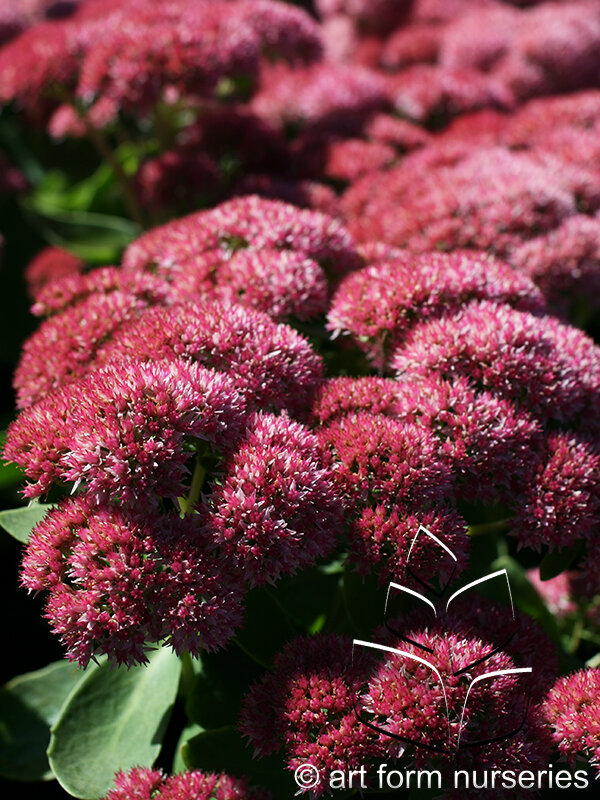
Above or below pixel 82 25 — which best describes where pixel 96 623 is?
below

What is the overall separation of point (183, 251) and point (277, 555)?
2.21ft

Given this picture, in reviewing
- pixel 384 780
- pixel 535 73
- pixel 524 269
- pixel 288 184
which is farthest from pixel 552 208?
pixel 384 780

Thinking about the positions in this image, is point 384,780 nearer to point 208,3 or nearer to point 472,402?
point 472,402

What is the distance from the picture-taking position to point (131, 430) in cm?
99

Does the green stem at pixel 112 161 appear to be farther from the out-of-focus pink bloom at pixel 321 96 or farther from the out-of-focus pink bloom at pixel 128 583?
the out-of-focus pink bloom at pixel 128 583

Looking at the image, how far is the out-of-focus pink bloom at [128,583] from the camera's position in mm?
937

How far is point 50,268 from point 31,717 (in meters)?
1.03

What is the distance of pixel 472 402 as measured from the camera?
1.14 metres

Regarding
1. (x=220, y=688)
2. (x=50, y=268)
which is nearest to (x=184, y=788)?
(x=220, y=688)

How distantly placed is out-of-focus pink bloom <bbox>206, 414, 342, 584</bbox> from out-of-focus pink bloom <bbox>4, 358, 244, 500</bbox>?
55mm

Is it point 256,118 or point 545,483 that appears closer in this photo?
point 545,483

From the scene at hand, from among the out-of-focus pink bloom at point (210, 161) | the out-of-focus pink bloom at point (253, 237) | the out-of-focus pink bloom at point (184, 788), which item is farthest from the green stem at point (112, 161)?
the out-of-focus pink bloom at point (184, 788)

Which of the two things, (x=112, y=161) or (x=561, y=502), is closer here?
(x=561, y=502)

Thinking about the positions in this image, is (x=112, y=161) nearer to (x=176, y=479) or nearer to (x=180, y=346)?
(x=180, y=346)
